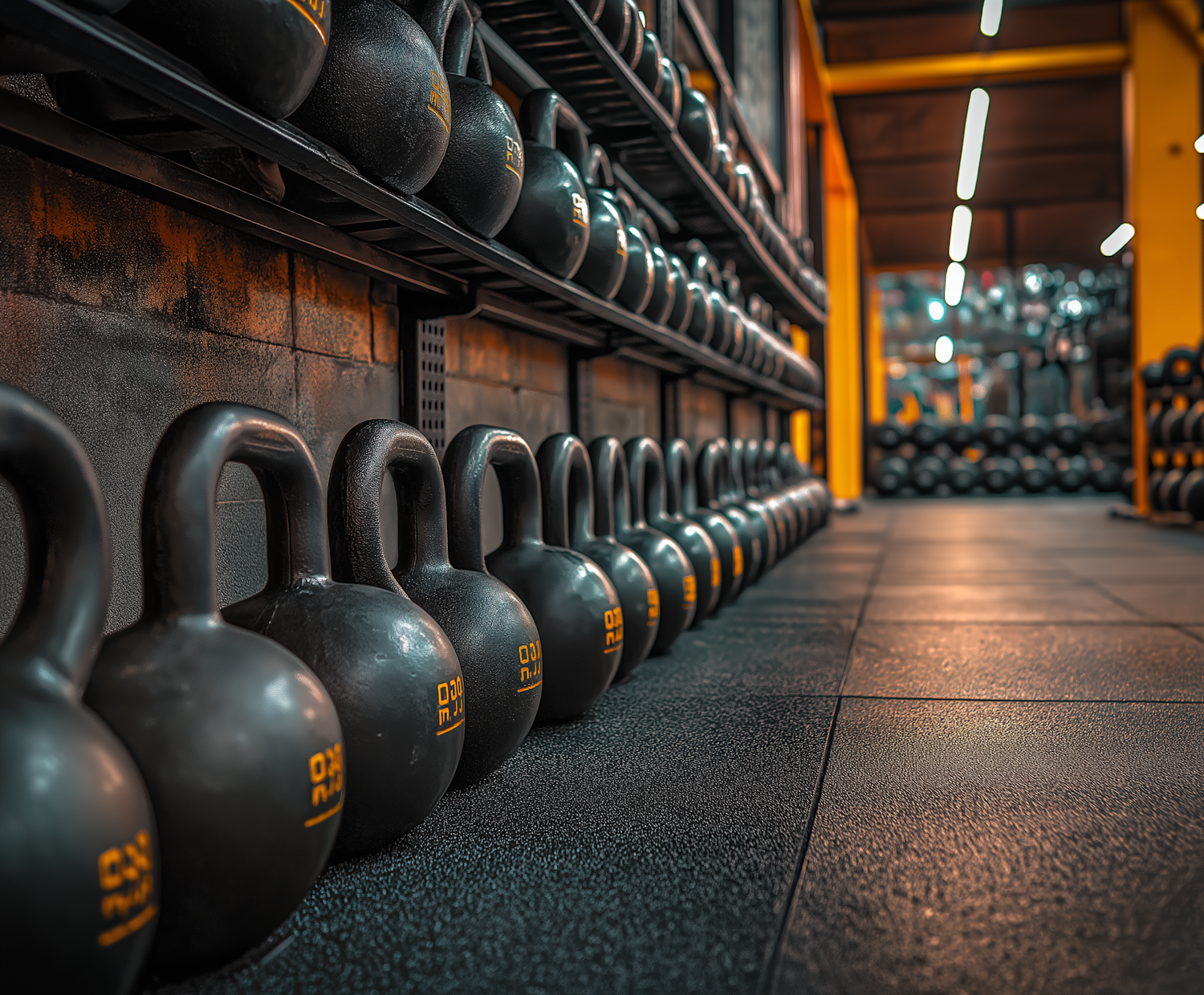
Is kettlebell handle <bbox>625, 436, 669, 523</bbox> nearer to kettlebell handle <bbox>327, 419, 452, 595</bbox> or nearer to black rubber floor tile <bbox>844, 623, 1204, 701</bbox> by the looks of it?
black rubber floor tile <bbox>844, 623, 1204, 701</bbox>

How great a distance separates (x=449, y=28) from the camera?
5.87 ft

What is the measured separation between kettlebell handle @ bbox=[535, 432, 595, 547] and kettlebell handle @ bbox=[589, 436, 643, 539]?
115mm

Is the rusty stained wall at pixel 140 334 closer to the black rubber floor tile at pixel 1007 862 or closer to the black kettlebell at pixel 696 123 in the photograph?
the black rubber floor tile at pixel 1007 862

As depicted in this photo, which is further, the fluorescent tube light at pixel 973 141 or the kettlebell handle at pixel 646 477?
Answer: the fluorescent tube light at pixel 973 141

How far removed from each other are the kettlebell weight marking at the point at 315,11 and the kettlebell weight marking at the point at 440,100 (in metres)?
0.27

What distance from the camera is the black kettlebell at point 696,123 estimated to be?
329 centimetres

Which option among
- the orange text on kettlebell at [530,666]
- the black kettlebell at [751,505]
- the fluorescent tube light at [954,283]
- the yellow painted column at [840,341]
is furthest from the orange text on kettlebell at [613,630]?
the fluorescent tube light at [954,283]

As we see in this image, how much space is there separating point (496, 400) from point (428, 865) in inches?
69.0

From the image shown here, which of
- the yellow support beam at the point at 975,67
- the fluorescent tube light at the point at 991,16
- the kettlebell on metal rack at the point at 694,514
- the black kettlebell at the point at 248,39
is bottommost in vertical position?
the kettlebell on metal rack at the point at 694,514

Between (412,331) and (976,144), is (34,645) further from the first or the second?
(976,144)

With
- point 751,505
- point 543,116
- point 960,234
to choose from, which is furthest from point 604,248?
point 960,234

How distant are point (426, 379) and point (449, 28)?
68 cm

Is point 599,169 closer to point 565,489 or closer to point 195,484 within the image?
point 565,489

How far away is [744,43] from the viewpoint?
600 cm
